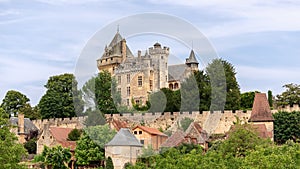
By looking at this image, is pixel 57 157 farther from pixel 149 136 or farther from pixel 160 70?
pixel 160 70

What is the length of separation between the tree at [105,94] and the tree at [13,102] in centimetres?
1848

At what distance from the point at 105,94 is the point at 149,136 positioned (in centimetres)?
640

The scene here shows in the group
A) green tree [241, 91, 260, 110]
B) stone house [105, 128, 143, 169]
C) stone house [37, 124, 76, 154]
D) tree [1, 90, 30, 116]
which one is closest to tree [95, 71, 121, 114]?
stone house [37, 124, 76, 154]

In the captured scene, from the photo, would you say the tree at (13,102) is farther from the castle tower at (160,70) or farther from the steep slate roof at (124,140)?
the steep slate roof at (124,140)

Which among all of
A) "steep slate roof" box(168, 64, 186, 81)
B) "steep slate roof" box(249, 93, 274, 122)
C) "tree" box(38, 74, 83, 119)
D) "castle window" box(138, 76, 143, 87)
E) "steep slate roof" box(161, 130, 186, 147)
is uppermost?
"steep slate roof" box(168, 64, 186, 81)

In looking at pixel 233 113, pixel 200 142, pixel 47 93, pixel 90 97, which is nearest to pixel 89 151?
pixel 90 97

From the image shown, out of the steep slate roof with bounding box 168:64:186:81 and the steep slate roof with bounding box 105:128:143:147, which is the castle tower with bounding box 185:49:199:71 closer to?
the steep slate roof with bounding box 168:64:186:81

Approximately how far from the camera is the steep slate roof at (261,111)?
61906 millimetres

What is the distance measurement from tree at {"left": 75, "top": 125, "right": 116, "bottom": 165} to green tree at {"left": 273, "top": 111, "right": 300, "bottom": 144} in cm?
1413

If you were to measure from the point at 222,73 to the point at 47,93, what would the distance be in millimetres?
19967

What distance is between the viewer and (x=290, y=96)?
7031 centimetres

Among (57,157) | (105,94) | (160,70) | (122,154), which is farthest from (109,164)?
(160,70)

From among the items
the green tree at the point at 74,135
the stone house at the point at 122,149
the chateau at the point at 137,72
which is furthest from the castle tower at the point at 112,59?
the stone house at the point at 122,149

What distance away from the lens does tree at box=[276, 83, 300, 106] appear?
229 ft
